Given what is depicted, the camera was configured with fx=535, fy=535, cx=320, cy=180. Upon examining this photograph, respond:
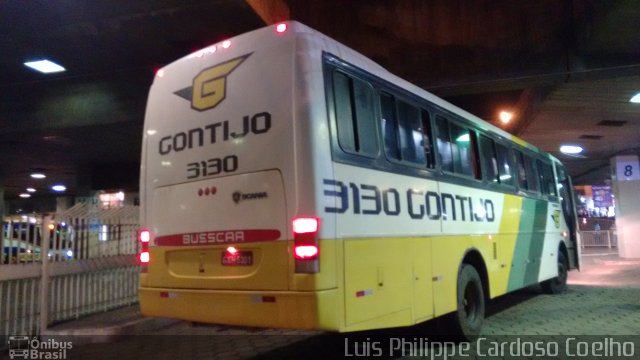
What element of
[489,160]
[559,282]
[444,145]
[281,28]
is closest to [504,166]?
[489,160]

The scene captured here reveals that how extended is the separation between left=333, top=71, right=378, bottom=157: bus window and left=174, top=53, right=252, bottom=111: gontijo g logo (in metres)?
1.01

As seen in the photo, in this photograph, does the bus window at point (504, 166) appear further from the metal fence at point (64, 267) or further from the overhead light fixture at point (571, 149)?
the overhead light fixture at point (571, 149)

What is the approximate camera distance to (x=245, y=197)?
4.98 metres

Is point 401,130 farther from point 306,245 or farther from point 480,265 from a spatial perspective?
point 480,265

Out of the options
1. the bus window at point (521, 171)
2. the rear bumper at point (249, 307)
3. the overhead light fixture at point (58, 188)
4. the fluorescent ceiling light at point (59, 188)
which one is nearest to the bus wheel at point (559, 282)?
the bus window at point (521, 171)

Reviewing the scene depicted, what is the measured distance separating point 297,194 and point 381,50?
9.41 metres

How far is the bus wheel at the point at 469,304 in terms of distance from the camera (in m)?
6.63

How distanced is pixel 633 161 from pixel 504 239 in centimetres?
1450

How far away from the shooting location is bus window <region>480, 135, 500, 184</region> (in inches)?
313

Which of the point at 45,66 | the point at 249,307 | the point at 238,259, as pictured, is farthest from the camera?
the point at 45,66

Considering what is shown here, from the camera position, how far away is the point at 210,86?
218 inches

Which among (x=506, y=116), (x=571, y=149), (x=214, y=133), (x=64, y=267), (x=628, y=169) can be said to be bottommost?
(x=64, y=267)

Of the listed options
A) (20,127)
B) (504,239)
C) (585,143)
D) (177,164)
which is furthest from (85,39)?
(585,143)

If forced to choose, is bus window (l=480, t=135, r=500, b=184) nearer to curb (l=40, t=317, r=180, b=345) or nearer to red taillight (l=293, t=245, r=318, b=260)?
red taillight (l=293, t=245, r=318, b=260)
